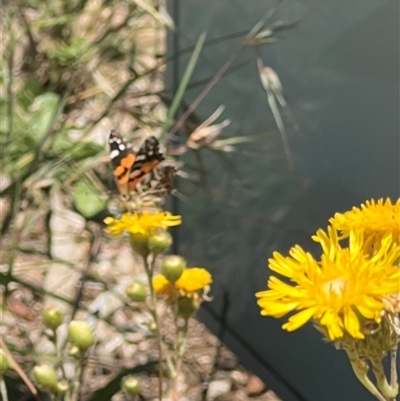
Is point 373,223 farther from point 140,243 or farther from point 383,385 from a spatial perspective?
point 140,243

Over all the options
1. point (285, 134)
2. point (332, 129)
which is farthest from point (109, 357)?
point (332, 129)

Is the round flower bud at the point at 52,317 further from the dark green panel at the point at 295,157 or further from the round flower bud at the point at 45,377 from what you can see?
the dark green panel at the point at 295,157

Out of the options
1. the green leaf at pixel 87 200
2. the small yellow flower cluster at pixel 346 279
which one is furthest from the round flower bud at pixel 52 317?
the green leaf at pixel 87 200

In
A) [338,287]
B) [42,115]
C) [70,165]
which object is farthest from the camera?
[42,115]

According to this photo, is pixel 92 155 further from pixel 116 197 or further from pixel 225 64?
pixel 225 64

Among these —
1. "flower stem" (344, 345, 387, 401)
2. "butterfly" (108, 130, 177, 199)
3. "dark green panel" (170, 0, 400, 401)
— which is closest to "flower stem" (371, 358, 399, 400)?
"flower stem" (344, 345, 387, 401)

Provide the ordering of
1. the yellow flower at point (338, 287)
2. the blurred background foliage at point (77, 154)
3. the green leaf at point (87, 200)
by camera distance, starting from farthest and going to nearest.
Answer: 1. the green leaf at point (87, 200)
2. the blurred background foliage at point (77, 154)
3. the yellow flower at point (338, 287)

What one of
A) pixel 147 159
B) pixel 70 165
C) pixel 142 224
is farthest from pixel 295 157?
pixel 142 224
